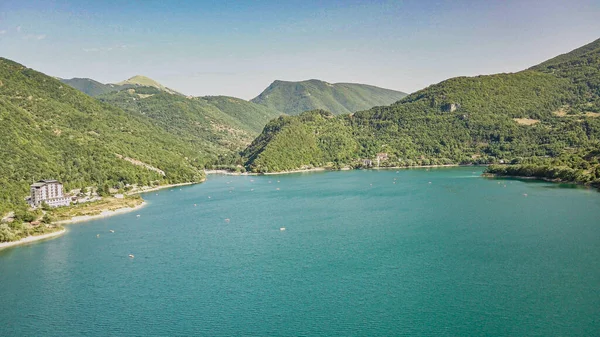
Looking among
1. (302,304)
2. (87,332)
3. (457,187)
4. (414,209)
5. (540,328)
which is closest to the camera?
(540,328)

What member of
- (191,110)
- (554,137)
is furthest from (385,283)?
(191,110)

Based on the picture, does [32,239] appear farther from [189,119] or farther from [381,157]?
[189,119]

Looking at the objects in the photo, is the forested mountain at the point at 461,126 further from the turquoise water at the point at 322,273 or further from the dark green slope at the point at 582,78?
the turquoise water at the point at 322,273

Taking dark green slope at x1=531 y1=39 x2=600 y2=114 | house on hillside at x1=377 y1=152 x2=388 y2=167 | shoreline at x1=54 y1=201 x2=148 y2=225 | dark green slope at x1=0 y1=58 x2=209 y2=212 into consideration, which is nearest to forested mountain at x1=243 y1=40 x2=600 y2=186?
dark green slope at x1=531 y1=39 x2=600 y2=114

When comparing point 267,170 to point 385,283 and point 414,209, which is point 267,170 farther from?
point 385,283

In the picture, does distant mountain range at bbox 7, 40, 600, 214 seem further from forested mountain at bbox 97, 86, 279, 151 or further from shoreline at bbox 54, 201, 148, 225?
shoreline at bbox 54, 201, 148, 225

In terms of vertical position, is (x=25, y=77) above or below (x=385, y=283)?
above
